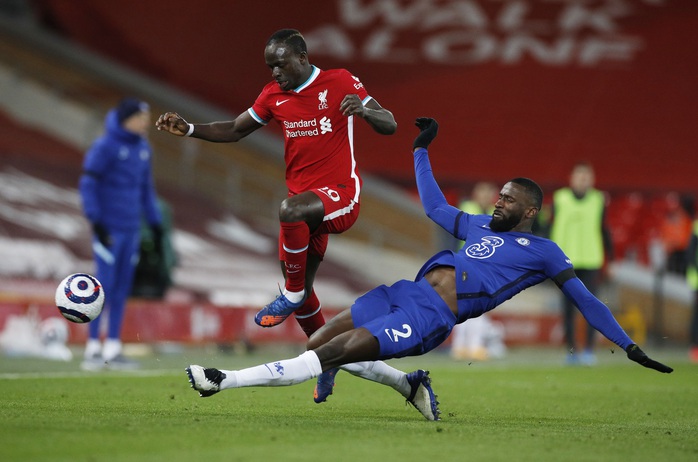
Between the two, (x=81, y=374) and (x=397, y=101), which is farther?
(x=397, y=101)

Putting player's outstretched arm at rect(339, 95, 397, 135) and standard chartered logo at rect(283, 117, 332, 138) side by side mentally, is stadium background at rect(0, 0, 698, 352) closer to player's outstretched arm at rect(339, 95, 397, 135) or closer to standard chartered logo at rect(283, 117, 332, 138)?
standard chartered logo at rect(283, 117, 332, 138)

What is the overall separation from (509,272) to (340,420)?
1.38 m

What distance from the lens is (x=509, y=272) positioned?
24.1 feet

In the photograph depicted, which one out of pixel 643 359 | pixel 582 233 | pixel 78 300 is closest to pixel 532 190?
pixel 643 359

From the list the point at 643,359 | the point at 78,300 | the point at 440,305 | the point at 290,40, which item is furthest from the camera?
the point at 78,300

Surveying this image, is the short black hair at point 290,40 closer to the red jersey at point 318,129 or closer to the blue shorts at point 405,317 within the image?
the red jersey at point 318,129

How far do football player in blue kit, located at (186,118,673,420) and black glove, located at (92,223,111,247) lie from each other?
15.1 feet

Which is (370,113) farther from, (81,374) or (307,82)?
(81,374)

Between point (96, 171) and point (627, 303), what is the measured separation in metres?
11.4

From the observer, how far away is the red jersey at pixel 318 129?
809cm

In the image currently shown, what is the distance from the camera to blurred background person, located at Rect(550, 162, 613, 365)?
14703 mm

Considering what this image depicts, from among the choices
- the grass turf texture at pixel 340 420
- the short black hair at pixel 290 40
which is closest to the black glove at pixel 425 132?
the short black hair at pixel 290 40

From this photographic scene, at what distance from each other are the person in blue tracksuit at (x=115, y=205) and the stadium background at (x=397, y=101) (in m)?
6.54

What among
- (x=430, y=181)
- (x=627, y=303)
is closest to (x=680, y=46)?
(x=627, y=303)
